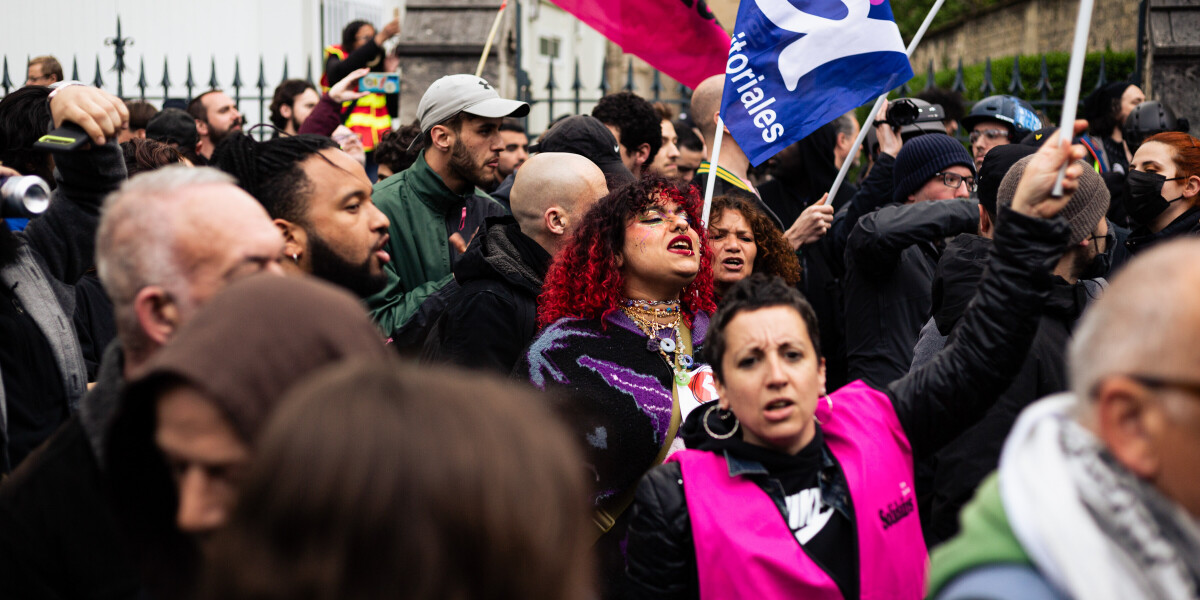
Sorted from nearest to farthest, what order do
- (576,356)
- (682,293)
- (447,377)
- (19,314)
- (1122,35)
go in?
(447,377) < (19,314) < (576,356) < (682,293) < (1122,35)

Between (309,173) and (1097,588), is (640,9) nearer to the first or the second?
(309,173)

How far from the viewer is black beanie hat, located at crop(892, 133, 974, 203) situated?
496 cm

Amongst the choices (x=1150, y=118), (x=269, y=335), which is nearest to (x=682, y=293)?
(x=269, y=335)

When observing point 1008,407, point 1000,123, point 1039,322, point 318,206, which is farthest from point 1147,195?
point 318,206

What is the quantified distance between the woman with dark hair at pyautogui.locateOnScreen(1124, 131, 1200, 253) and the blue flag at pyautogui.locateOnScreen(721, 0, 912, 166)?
3.73 feet

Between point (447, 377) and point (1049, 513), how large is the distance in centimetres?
77

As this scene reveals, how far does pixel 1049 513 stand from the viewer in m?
1.37

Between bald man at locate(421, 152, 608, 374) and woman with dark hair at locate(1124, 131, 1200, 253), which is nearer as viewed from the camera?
bald man at locate(421, 152, 608, 374)

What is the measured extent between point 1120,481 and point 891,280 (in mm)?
3392

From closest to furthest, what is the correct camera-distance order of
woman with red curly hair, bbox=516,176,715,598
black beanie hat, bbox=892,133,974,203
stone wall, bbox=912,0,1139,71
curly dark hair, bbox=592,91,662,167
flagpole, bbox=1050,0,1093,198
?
flagpole, bbox=1050,0,1093,198
woman with red curly hair, bbox=516,176,715,598
black beanie hat, bbox=892,133,974,203
curly dark hair, bbox=592,91,662,167
stone wall, bbox=912,0,1139,71

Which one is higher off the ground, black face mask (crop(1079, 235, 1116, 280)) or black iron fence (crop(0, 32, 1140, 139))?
black face mask (crop(1079, 235, 1116, 280))

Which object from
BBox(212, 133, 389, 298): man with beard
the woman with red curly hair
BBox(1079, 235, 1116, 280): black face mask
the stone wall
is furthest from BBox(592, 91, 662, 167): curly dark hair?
the stone wall

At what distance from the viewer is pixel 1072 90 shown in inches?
107

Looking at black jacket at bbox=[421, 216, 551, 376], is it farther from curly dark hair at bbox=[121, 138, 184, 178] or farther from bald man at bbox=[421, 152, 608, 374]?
curly dark hair at bbox=[121, 138, 184, 178]
